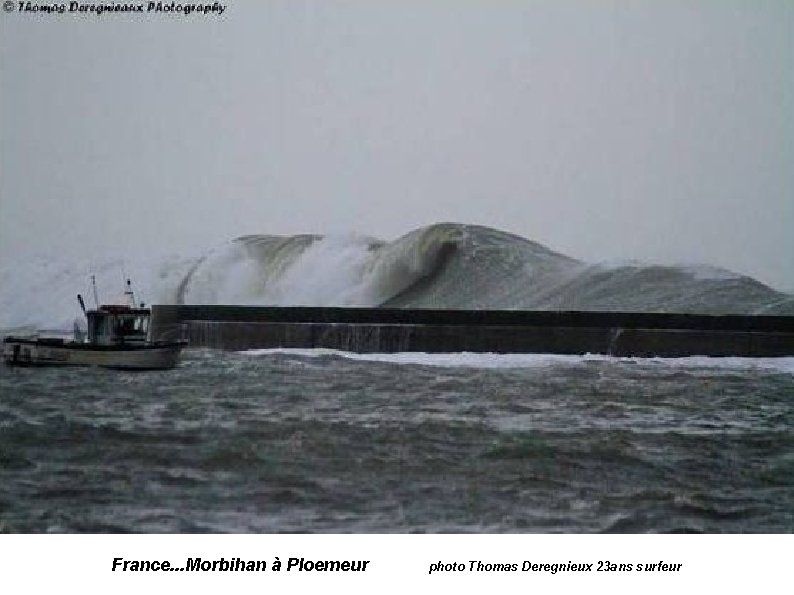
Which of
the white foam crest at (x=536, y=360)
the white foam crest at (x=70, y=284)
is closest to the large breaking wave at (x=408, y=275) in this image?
the white foam crest at (x=70, y=284)

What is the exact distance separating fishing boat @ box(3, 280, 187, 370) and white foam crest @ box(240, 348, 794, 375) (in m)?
0.33

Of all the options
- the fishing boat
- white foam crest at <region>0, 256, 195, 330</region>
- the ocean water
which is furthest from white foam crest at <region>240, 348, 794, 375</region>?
white foam crest at <region>0, 256, 195, 330</region>

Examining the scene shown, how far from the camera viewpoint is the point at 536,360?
3.98 m

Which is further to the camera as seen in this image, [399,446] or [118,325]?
[118,325]

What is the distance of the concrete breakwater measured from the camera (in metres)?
3.95

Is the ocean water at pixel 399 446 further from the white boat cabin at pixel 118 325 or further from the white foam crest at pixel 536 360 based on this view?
the white boat cabin at pixel 118 325

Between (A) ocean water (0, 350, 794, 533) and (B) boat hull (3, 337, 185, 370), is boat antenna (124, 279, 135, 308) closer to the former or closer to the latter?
(B) boat hull (3, 337, 185, 370)

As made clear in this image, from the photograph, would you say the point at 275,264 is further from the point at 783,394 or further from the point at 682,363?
the point at 783,394

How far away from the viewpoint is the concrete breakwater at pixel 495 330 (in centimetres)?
395

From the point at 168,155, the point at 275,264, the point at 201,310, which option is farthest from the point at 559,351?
the point at 168,155

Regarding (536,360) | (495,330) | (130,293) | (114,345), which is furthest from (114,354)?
(536,360)

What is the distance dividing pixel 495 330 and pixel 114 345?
1.51 metres

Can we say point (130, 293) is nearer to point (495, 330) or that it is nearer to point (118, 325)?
point (118, 325)

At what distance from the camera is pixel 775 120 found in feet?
13.1
